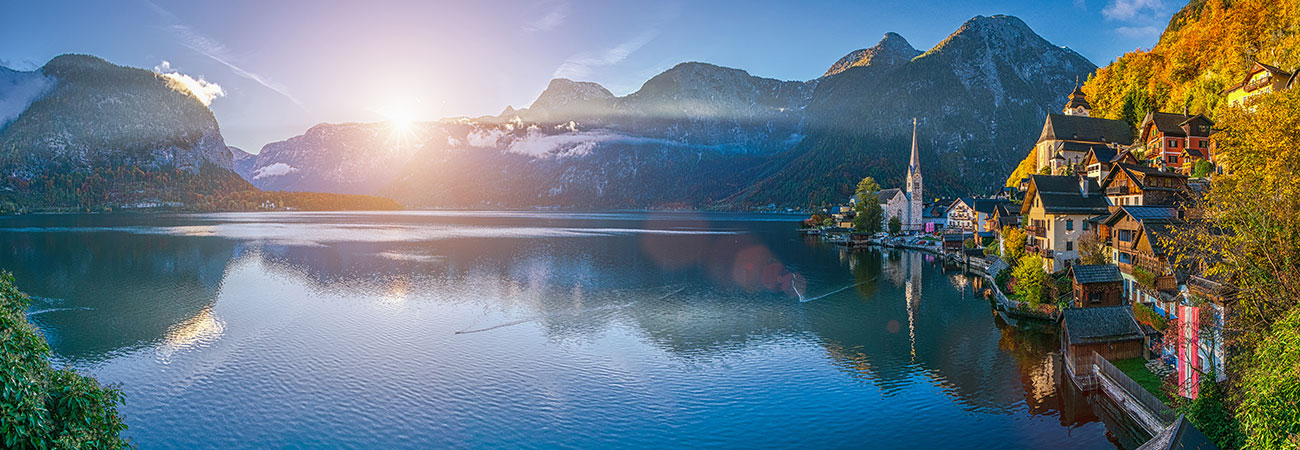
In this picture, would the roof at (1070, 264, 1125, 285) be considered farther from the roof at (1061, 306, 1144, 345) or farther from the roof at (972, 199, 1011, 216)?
the roof at (972, 199, 1011, 216)

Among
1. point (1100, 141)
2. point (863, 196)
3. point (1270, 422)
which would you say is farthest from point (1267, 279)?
point (863, 196)

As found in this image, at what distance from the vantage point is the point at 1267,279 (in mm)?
19500

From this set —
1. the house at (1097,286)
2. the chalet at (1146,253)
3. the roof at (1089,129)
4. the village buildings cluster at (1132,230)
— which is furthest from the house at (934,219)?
the house at (1097,286)

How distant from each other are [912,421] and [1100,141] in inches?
2993

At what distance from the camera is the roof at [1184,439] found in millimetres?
16672

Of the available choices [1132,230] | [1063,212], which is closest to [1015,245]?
[1063,212]

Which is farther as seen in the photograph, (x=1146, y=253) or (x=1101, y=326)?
(x=1146, y=253)

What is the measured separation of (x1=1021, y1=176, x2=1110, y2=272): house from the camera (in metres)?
51.2

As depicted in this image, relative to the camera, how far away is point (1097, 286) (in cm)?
3962

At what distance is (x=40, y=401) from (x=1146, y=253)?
165 feet

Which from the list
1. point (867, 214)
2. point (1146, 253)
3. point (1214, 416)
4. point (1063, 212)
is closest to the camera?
point (1214, 416)

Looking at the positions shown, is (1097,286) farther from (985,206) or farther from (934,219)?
(934,219)

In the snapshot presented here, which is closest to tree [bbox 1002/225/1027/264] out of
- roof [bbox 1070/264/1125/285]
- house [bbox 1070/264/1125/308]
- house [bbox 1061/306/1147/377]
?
roof [bbox 1070/264/1125/285]

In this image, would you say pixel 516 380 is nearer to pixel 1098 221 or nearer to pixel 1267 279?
pixel 1267 279
